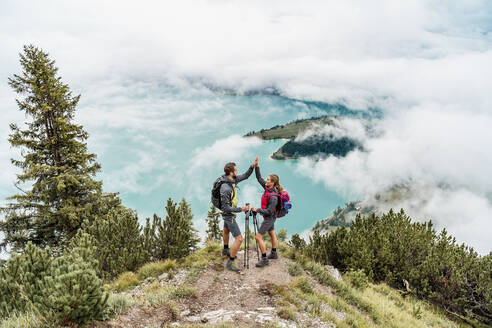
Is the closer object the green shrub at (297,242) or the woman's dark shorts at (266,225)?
the woman's dark shorts at (266,225)

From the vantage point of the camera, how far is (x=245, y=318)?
223 inches

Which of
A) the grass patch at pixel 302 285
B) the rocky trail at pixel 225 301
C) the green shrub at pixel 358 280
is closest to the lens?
the rocky trail at pixel 225 301

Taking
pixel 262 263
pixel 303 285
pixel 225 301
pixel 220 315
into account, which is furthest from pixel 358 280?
pixel 220 315

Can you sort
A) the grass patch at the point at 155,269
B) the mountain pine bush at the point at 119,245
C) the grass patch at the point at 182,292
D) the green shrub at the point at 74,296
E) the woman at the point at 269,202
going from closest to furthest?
the green shrub at the point at 74,296 < the grass patch at the point at 182,292 < the woman at the point at 269,202 < the grass patch at the point at 155,269 < the mountain pine bush at the point at 119,245

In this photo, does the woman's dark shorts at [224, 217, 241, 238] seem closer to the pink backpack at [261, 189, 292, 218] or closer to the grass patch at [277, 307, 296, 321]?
the pink backpack at [261, 189, 292, 218]

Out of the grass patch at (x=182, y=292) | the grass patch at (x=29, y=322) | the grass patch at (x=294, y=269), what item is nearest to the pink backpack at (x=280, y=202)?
the grass patch at (x=294, y=269)

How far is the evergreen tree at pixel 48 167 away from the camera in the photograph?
15062 mm

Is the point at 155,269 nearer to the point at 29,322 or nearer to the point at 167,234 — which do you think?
the point at 167,234

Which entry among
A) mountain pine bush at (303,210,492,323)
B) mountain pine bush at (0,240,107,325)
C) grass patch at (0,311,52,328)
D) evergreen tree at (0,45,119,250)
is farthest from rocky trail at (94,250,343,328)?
evergreen tree at (0,45,119,250)

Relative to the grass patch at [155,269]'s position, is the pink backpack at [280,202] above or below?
above

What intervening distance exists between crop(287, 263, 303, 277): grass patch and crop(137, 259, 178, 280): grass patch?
3.45m

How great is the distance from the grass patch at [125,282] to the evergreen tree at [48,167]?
25.9ft

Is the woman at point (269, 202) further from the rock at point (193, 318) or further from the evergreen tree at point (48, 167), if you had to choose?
the evergreen tree at point (48, 167)

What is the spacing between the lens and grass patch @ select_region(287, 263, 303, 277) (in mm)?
8347
